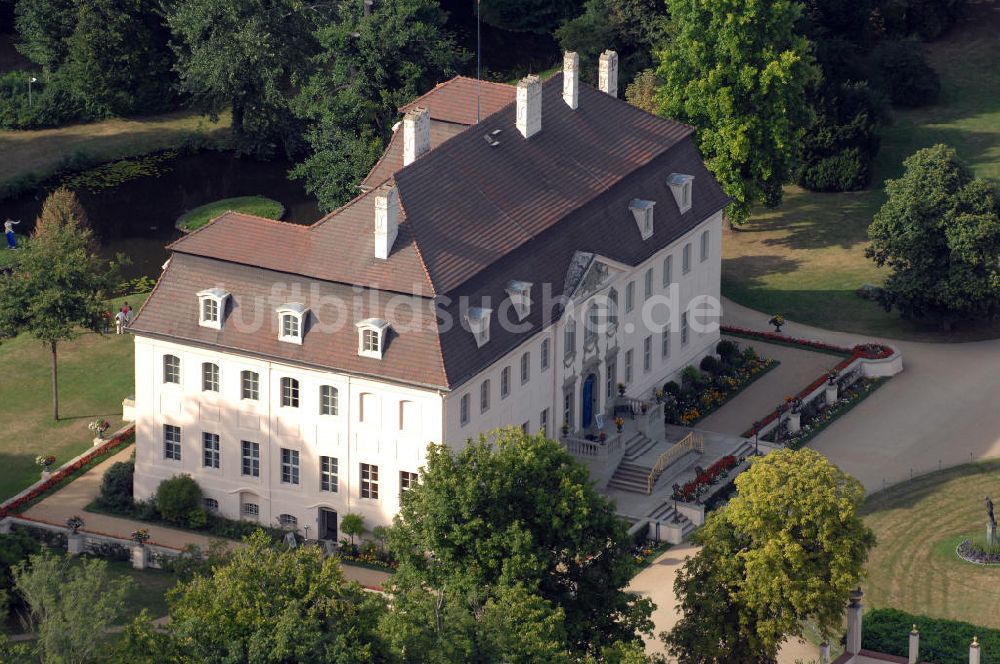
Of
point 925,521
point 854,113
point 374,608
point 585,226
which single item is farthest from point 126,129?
point 374,608

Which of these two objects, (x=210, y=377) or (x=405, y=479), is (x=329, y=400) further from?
(x=210, y=377)

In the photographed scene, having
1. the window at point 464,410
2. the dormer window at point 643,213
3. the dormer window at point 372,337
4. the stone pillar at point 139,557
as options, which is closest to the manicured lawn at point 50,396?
the stone pillar at point 139,557

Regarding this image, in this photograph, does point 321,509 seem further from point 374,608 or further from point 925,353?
point 925,353

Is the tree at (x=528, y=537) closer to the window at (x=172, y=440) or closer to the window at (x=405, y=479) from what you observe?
the window at (x=405, y=479)

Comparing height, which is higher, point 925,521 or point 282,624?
point 282,624

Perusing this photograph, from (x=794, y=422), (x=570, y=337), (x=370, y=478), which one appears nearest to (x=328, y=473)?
(x=370, y=478)
